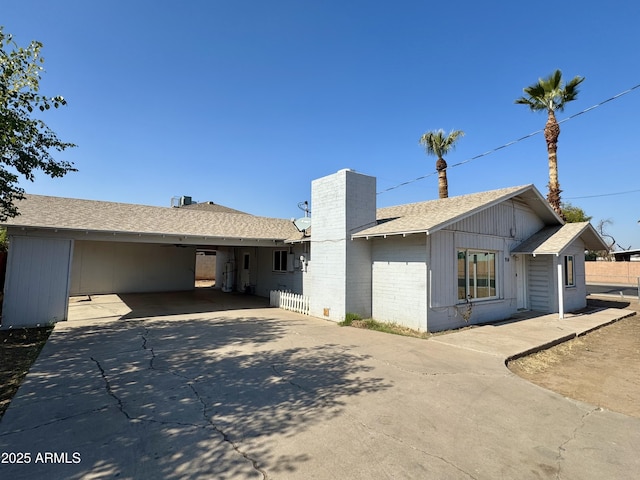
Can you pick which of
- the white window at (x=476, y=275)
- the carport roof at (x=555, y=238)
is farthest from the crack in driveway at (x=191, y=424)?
the carport roof at (x=555, y=238)

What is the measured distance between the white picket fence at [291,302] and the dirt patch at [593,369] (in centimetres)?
711

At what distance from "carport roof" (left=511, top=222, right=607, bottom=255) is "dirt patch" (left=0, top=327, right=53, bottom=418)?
45.1 ft

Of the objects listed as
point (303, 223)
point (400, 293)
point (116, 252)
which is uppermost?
point (303, 223)

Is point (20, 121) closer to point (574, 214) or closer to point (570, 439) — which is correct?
point (570, 439)

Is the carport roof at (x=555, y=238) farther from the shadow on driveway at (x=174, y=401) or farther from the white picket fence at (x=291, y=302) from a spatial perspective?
the shadow on driveway at (x=174, y=401)

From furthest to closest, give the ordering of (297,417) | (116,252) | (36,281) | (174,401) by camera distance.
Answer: (116,252) → (36,281) → (174,401) → (297,417)

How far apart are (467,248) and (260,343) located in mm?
6937

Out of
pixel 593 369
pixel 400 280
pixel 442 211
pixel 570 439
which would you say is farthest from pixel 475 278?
pixel 570 439

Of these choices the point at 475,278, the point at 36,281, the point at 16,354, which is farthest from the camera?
the point at 475,278

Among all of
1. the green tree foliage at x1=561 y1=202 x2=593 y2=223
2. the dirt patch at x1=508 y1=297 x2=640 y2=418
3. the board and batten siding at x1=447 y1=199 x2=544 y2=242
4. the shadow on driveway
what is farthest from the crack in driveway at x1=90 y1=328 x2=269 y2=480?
the green tree foliage at x1=561 y1=202 x2=593 y2=223

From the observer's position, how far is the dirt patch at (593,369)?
5090 millimetres

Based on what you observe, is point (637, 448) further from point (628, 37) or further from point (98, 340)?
point (628, 37)

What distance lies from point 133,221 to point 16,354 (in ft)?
19.2

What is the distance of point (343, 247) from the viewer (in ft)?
34.0
